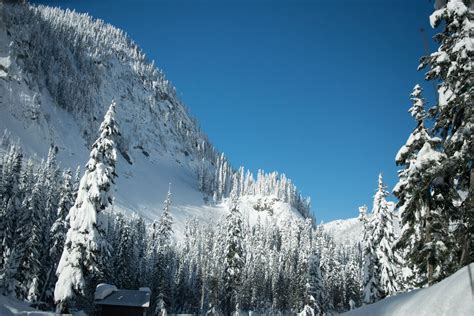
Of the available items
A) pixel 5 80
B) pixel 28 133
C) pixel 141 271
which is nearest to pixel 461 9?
pixel 141 271

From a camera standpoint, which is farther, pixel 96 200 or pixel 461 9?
pixel 96 200

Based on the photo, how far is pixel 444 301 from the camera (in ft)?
22.6

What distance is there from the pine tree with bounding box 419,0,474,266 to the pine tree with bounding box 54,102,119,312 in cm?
2191

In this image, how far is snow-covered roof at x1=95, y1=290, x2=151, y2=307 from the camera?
4566cm

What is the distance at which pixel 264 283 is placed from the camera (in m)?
109

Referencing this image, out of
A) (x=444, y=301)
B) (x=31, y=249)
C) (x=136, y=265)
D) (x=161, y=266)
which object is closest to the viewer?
(x=444, y=301)

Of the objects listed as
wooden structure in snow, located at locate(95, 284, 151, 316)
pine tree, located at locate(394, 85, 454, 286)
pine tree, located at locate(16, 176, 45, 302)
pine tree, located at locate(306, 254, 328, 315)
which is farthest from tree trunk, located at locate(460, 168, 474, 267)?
pine tree, located at locate(306, 254, 328, 315)

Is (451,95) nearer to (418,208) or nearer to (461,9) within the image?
(461,9)

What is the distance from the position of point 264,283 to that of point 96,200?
87985mm

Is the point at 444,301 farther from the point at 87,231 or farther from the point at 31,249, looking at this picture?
the point at 31,249

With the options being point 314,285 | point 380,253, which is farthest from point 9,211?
point 380,253

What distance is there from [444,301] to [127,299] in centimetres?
4537

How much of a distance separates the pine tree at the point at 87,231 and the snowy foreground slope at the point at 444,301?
23.4m

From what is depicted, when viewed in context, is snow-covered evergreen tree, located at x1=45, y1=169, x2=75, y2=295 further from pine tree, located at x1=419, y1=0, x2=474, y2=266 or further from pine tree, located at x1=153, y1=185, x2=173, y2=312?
pine tree, located at x1=419, y1=0, x2=474, y2=266
